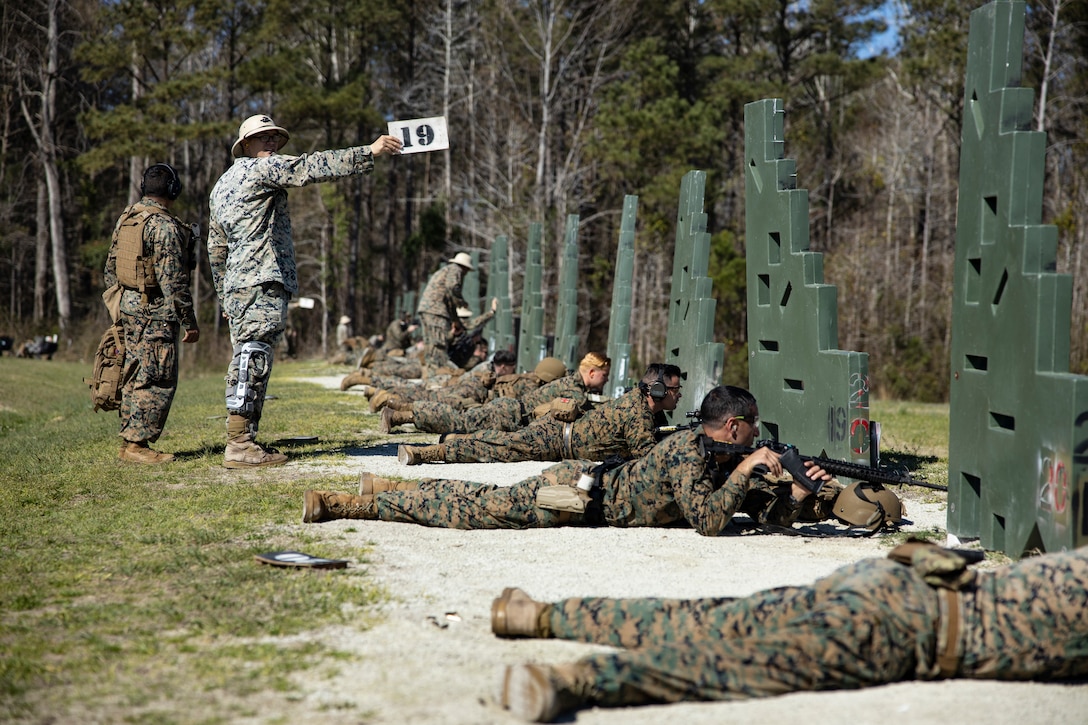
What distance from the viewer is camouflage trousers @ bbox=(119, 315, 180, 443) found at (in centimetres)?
858

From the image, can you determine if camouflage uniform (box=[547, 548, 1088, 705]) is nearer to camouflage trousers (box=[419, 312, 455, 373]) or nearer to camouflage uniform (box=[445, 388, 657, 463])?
camouflage uniform (box=[445, 388, 657, 463])

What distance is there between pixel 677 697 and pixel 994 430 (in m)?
3.15

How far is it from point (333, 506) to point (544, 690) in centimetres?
332

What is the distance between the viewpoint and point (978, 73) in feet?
20.2

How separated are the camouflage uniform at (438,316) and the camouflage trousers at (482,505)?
11.1m

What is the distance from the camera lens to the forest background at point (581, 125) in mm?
29422

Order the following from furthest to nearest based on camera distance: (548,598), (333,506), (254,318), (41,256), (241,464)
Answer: (41,256) < (241,464) < (254,318) < (333,506) < (548,598)

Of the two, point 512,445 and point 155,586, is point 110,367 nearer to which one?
point 512,445

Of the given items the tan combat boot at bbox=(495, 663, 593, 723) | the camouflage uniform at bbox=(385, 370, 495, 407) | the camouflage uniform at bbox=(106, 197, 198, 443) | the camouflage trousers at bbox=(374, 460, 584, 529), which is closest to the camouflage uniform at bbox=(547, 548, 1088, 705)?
the tan combat boot at bbox=(495, 663, 593, 723)

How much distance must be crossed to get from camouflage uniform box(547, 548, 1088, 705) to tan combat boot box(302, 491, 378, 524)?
284 centimetres

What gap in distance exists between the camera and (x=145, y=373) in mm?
8555

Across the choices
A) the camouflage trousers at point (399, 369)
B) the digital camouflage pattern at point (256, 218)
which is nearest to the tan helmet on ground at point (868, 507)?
the digital camouflage pattern at point (256, 218)

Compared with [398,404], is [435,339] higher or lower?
higher

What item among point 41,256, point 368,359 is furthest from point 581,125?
point 41,256
